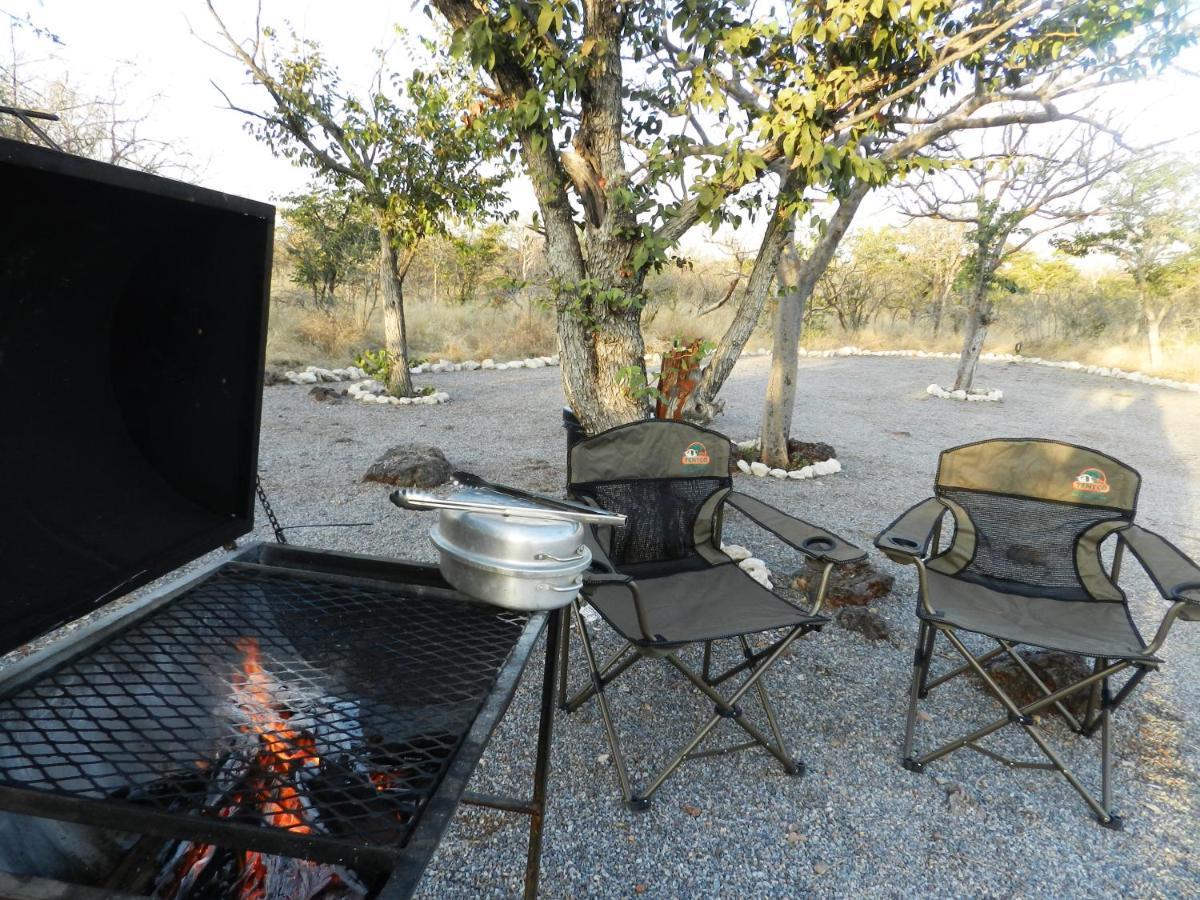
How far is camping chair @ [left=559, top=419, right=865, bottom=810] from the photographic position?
188cm

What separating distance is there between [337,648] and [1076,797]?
6.99 ft

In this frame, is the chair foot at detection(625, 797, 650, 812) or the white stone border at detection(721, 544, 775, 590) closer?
the chair foot at detection(625, 797, 650, 812)

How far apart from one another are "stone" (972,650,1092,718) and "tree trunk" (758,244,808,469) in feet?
9.96

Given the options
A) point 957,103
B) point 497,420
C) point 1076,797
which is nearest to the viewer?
point 1076,797

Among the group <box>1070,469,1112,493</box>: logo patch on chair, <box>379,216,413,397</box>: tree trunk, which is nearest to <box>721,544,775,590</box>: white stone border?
<box>1070,469,1112,493</box>: logo patch on chair

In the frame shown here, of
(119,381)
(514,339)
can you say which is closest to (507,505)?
(119,381)

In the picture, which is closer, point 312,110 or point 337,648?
point 337,648

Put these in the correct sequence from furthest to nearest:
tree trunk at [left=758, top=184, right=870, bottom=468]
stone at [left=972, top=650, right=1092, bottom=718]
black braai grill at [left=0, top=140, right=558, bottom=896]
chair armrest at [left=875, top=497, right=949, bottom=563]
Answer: tree trunk at [left=758, top=184, right=870, bottom=468] → stone at [left=972, top=650, right=1092, bottom=718] → chair armrest at [left=875, top=497, right=949, bottom=563] → black braai grill at [left=0, top=140, right=558, bottom=896]

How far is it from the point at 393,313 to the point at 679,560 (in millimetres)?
6606

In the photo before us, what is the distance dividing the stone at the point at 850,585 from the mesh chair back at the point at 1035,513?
609mm

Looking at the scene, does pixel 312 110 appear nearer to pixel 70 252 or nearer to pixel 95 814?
pixel 70 252

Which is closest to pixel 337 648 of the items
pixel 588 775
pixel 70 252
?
pixel 70 252

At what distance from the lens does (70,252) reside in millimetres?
1070

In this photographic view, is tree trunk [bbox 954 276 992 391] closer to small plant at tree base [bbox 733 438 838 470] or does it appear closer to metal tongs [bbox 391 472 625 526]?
small plant at tree base [bbox 733 438 838 470]
